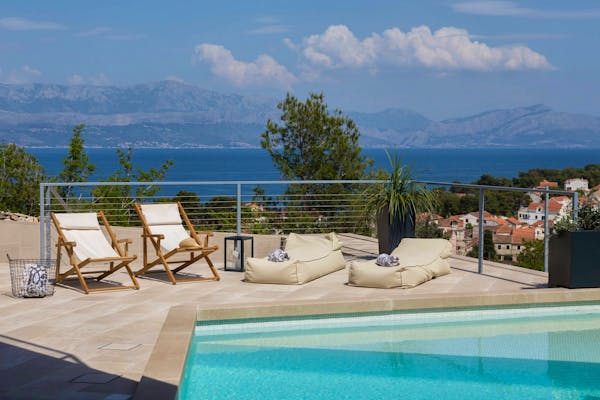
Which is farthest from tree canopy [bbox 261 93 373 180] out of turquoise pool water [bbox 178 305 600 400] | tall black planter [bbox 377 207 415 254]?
turquoise pool water [bbox 178 305 600 400]

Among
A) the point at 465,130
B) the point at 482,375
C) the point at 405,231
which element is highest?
the point at 465,130

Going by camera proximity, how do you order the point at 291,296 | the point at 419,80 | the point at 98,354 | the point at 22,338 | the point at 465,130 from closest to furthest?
the point at 98,354 < the point at 22,338 < the point at 291,296 < the point at 419,80 < the point at 465,130

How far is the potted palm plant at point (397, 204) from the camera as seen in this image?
27.4 ft

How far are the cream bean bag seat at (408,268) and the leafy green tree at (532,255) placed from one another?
4.51ft

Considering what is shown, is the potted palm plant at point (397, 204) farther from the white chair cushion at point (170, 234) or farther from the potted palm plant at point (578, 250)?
the white chair cushion at point (170, 234)

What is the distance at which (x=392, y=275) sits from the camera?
7.01m

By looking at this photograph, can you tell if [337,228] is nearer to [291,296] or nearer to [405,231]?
[405,231]

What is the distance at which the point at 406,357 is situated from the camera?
532 centimetres

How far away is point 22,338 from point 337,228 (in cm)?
587

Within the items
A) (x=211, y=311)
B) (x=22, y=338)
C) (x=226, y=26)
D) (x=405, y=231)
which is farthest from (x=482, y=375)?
(x=226, y=26)

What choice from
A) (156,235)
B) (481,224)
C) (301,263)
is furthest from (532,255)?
(156,235)

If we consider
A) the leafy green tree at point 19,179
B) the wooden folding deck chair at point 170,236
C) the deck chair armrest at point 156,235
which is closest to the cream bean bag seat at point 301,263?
the wooden folding deck chair at point 170,236

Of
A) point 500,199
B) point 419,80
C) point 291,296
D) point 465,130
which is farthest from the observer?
point 465,130

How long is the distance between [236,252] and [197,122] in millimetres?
101917
